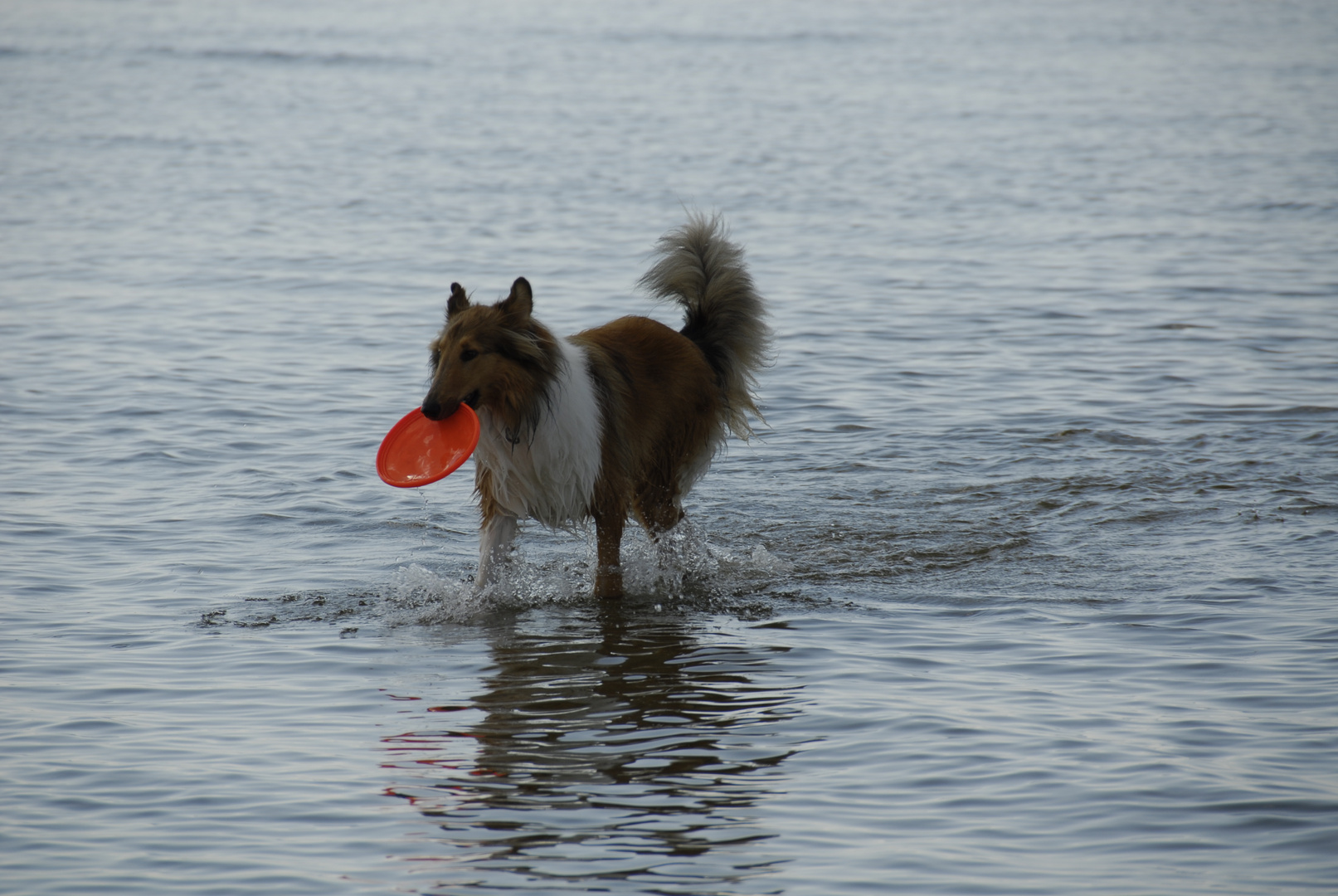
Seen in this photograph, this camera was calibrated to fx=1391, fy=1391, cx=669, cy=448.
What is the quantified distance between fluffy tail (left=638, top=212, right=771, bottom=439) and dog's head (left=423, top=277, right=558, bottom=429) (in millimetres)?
1654

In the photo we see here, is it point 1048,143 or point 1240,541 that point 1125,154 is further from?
point 1240,541

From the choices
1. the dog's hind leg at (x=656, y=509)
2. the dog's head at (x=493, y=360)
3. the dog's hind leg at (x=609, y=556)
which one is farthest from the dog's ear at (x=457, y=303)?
the dog's hind leg at (x=656, y=509)

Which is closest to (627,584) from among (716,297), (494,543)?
(494,543)

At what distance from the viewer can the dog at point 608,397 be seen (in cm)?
629

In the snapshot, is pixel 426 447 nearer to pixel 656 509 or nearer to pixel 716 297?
pixel 656 509

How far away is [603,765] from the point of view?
5180mm

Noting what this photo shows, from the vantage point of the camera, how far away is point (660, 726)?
5547 mm

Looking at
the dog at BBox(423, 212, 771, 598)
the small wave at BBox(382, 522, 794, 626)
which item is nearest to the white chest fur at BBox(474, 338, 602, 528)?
the dog at BBox(423, 212, 771, 598)

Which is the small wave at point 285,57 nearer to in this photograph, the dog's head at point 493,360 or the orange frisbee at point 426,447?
the orange frisbee at point 426,447

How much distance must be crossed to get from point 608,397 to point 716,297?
1.25 metres

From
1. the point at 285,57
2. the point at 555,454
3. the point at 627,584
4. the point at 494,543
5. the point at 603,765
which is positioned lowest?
the point at 603,765

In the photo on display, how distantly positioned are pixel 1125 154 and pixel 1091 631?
20058 millimetres

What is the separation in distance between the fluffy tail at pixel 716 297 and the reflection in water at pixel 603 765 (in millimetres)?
1847

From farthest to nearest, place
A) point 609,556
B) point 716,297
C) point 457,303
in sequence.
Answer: point 716,297 → point 609,556 → point 457,303
